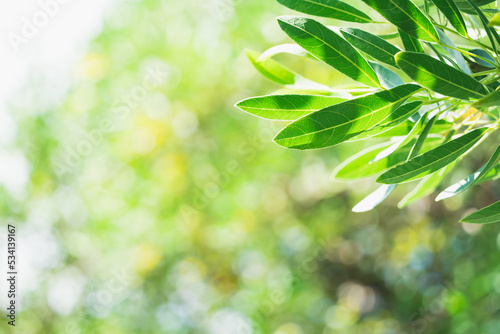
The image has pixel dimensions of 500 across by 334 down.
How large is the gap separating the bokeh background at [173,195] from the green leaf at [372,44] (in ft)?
5.59

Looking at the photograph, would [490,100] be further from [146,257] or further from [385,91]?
[146,257]

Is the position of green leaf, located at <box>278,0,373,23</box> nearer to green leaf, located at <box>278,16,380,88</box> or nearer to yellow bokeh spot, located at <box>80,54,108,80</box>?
green leaf, located at <box>278,16,380,88</box>

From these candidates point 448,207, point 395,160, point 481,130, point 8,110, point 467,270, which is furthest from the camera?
point 8,110

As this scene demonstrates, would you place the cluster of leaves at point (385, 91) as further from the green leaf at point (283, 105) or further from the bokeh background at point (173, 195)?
the bokeh background at point (173, 195)

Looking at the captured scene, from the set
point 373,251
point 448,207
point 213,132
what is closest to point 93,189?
point 213,132

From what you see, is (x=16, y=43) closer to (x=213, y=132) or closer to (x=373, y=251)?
(x=213, y=132)

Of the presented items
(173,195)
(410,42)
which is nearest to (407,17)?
(410,42)

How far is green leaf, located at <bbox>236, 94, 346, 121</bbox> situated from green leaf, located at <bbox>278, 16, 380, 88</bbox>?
Answer: 0.10 feet

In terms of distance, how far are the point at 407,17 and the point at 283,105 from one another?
13cm

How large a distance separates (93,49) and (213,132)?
697mm

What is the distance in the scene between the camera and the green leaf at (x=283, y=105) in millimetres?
376

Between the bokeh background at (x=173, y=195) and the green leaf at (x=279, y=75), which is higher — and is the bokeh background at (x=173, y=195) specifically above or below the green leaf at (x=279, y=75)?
below

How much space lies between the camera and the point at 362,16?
0.45 meters

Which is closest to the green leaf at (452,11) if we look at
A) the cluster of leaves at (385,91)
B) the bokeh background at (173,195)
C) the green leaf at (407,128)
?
the cluster of leaves at (385,91)
